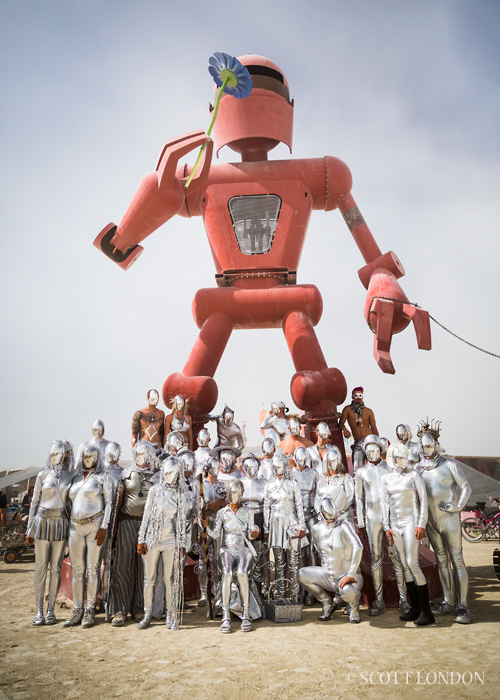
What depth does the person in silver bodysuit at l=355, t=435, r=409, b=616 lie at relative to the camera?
5383 mm

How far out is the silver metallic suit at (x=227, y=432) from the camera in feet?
26.4

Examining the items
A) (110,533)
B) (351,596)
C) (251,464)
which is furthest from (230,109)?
(351,596)

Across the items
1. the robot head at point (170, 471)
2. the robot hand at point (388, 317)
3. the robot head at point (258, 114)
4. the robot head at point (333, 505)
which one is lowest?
the robot head at point (333, 505)

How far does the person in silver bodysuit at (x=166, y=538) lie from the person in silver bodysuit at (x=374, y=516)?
71.3 inches

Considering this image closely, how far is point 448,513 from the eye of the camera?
5.27 m

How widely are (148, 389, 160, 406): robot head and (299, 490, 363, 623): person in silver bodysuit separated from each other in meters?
2.99

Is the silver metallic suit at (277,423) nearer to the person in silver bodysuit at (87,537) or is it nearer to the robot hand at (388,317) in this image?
the robot hand at (388,317)

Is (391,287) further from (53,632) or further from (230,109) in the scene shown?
(53,632)

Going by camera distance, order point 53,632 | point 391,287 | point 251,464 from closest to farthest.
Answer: point 53,632
point 251,464
point 391,287

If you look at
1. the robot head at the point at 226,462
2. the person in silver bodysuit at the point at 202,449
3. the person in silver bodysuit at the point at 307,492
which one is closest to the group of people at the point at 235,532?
the person in silver bodysuit at the point at 307,492

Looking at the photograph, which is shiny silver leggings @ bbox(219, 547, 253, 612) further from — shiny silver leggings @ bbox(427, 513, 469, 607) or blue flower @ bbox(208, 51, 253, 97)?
blue flower @ bbox(208, 51, 253, 97)

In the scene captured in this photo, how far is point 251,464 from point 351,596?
177 centimetres

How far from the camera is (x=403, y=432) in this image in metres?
6.54

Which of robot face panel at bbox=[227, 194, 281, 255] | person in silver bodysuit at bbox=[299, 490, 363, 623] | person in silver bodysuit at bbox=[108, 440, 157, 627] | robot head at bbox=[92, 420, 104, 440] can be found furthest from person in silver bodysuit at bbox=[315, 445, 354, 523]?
robot face panel at bbox=[227, 194, 281, 255]
